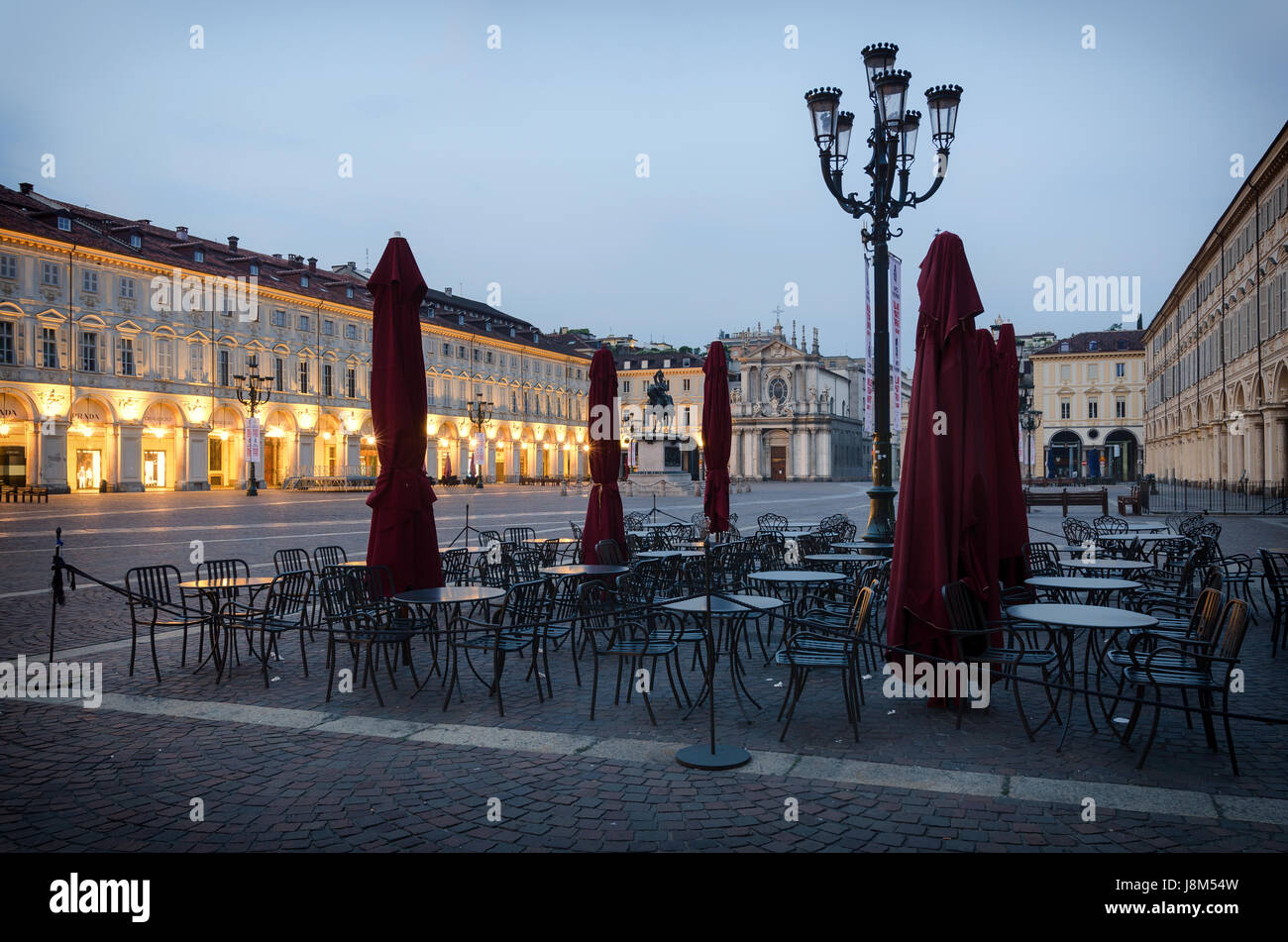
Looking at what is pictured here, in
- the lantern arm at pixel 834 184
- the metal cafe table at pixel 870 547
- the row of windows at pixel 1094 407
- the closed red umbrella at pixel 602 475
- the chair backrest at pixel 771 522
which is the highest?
the row of windows at pixel 1094 407

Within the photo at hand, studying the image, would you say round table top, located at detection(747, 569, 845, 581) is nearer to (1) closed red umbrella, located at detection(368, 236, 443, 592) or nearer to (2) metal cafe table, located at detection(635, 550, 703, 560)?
(2) metal cafe table, located at detection(635, 550, 703, 560)

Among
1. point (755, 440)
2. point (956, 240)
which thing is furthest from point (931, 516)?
point (755, 440)

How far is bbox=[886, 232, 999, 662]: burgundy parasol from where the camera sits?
6301 mm

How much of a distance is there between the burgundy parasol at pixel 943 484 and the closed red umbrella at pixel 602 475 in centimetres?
445

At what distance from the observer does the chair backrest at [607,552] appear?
989 cm

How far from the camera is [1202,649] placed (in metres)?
5.46

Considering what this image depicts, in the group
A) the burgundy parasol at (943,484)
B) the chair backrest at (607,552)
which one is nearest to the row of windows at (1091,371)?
the chair backrest at (607,552)

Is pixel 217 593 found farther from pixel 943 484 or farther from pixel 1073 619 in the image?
pixel 1073 619

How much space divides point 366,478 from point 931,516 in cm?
4400

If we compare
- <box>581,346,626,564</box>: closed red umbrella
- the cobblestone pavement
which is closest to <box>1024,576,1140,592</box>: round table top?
the cobblestone pavement

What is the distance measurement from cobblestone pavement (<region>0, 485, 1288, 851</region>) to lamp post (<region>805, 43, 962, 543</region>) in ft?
18.1

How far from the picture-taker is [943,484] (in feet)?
20.9

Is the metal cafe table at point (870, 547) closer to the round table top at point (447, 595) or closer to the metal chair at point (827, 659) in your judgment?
the metal chair at point (827, 659)
